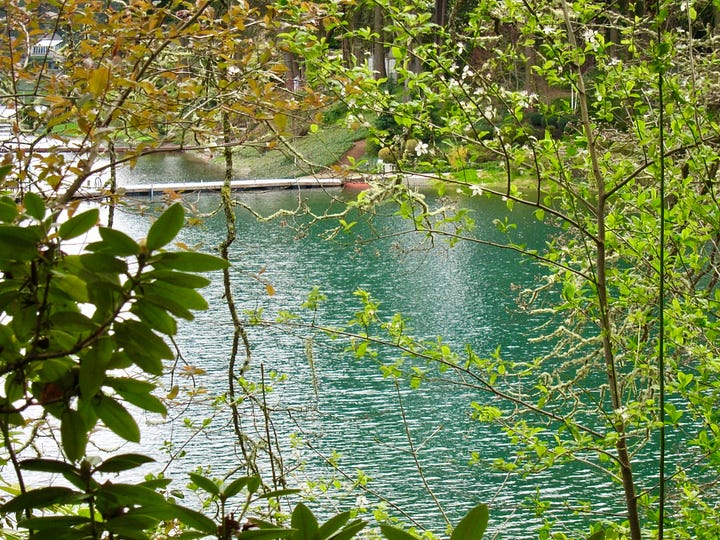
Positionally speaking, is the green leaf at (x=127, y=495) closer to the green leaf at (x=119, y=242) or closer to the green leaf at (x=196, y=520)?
the green leaf at (x=196, y=520)

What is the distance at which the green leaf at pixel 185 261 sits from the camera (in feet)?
1.87

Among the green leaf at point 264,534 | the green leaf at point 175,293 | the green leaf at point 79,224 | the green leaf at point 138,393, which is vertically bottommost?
the green leaf at point 264,534

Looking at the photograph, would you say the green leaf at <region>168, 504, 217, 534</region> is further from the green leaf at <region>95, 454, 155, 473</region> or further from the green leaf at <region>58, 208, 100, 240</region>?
the green leaf at <region>58, 208, 100, 240</region>

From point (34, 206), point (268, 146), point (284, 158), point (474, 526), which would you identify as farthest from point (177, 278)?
point (284, 158)

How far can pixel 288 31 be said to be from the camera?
9.45 ft

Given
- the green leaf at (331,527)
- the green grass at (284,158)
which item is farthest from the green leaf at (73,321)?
the green grass at (284,158)

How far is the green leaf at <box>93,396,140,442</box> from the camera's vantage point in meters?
0.62

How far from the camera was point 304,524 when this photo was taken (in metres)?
0.59

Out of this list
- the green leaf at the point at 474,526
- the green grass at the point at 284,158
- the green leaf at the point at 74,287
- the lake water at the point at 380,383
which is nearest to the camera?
the green leaf at the point at 474,526

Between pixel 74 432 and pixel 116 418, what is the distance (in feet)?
0.10

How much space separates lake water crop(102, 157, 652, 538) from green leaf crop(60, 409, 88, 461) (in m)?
1.81

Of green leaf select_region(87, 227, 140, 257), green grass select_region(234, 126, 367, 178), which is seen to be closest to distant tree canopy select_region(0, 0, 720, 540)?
green leaf select_region(87, 227, 140, 257)

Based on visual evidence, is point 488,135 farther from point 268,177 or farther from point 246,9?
point 268,177

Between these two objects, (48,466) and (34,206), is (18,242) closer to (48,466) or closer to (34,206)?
(34,206)
